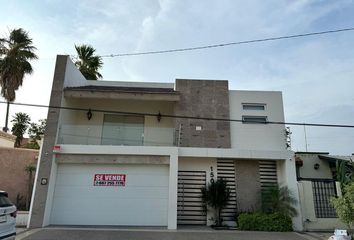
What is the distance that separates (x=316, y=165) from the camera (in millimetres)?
16203

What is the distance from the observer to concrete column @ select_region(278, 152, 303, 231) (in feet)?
39.3

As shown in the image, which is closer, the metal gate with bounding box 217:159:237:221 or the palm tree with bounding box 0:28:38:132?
the metal gate with bounding box 217:159:237:221

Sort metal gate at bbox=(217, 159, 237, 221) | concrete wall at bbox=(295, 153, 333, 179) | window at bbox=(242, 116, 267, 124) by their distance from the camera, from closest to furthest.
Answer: metal gate at bbox=(217, 159, 237, 221) → window at bbox=(242, 116, 267, 124) → concrete wall at bbox=(295, 153, 333, 179)

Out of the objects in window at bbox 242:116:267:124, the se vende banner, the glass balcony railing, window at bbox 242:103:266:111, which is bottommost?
the se vende banner

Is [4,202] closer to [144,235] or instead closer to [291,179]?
[144,235]

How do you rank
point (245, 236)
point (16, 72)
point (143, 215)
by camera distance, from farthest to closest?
point (16, 72) < point (143, 215) < point (245, 236)

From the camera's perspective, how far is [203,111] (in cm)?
1416

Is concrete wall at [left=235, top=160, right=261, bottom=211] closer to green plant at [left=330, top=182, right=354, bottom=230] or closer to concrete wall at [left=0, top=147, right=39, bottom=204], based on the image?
green plant at [left=330, top=182, right=354, bottom=230]

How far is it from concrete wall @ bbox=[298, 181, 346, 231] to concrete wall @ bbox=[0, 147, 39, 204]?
13698mm

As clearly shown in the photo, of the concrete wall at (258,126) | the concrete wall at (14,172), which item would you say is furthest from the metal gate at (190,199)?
the concrete wall at (14,172)

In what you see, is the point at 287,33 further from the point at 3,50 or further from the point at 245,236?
the point at 3,50

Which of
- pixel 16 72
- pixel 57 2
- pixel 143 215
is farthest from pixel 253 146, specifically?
pixel 16 72

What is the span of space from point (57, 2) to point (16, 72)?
1217 centimetres

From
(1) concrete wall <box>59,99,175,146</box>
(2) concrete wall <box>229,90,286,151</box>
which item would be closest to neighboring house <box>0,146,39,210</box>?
(1) concrete wall <box>59,99,175,146</box>
